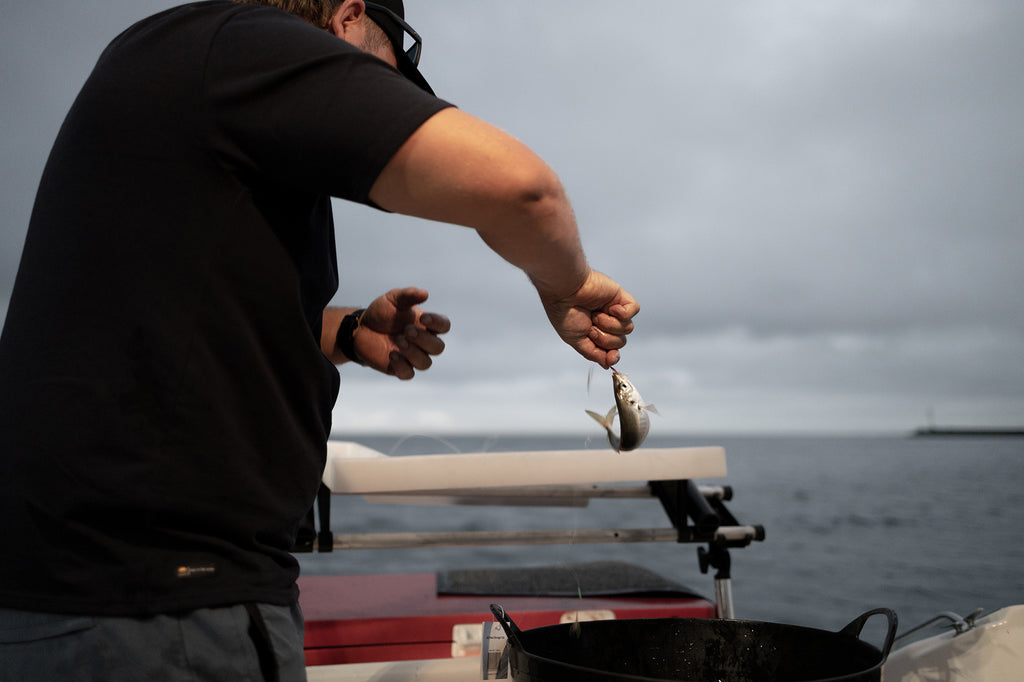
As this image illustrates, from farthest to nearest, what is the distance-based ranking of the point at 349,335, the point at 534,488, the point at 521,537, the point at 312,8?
1. the point at 534,488
2. the point at 521,537
3. the point at 349,335
4. the point at 312,8

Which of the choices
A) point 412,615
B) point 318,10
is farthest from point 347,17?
point 412,615

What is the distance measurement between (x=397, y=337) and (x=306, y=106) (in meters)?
1.06

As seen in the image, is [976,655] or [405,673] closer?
[405,673]

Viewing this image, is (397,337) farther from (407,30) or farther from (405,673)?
(405,673)

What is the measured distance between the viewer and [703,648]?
2.00 meters

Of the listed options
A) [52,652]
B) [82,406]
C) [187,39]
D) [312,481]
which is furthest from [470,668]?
[187,39]

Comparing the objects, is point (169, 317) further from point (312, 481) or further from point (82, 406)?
point (312, 481)

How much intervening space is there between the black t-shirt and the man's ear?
1.51 feet

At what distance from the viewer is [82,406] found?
3.50 ft

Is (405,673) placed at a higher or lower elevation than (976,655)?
higher

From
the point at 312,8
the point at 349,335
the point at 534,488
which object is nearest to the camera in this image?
the point at 312,8

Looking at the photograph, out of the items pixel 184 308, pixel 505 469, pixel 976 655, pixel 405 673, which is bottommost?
pixel 976 655

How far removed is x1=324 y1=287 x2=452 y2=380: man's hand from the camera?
Result: 1948mm

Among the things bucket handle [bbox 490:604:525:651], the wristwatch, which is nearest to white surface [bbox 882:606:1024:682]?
bucket handle [bbox 490:604:525:651]
